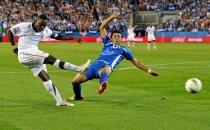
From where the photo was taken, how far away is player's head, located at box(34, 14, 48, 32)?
499 inches

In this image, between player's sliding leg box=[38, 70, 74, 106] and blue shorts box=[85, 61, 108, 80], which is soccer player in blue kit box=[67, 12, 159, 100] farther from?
player's sliding leg box=[38, 70, 74, 106]

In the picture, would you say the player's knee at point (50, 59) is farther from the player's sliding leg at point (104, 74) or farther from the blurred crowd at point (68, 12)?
the blurred crowd at point (68, 12)

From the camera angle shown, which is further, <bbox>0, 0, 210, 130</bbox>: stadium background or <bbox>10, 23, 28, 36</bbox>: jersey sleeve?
<bbox>10, 23, 28, 36</bbox>: jersey sleeve

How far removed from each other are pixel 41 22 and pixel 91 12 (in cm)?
5877

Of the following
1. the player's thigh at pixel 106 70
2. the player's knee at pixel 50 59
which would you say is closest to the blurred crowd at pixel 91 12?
the player's thigh at pixel 106 70

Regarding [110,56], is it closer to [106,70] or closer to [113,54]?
[113,54]

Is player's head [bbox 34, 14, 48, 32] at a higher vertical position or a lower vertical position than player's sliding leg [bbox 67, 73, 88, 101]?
higher

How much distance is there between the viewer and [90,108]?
Answer: 12.3 metres

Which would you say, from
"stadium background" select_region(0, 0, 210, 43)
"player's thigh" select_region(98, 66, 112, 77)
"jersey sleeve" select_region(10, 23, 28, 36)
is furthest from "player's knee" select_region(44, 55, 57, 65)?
"stadium background" select_region(0, 0, 210, 43)

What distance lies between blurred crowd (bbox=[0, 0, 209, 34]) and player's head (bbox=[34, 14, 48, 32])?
5221 cm

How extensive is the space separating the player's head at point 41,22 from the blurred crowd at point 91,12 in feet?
171

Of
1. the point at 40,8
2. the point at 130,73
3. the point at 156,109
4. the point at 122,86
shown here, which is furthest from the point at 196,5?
the point at 156,109

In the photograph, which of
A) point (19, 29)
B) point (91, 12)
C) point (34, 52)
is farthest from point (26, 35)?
point (91, 12)

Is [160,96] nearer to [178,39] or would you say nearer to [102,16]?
[178,39]
